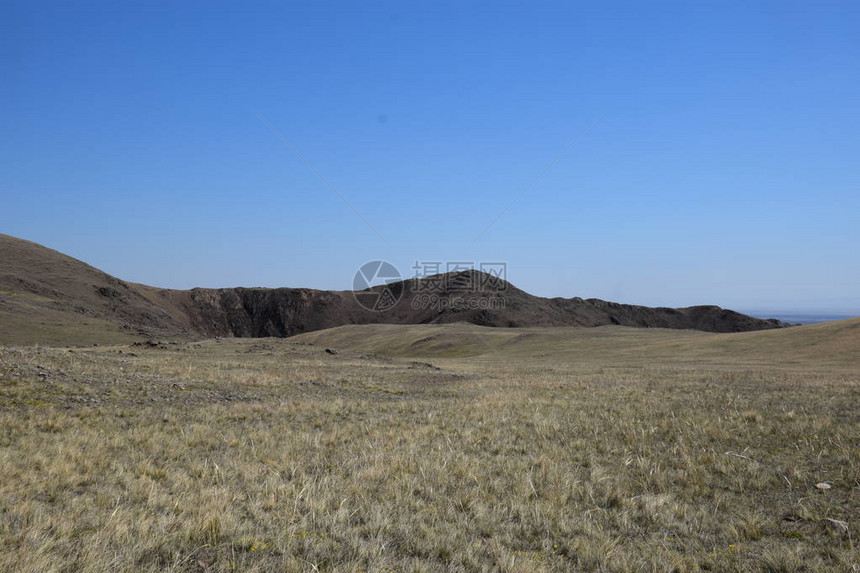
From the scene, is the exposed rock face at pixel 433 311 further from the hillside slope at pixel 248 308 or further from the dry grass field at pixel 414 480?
the dry grass field at pixel 414 480

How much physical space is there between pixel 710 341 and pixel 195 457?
54.8m

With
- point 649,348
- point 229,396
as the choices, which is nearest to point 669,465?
point 229,396

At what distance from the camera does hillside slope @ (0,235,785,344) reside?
61.1 meters

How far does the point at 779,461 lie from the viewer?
9.68 metres

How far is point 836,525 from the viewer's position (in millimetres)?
6480

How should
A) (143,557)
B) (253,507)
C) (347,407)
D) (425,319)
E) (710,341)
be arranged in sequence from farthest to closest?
(425,319) → (710,341) → (347,407) → (253,507) → (143,557)

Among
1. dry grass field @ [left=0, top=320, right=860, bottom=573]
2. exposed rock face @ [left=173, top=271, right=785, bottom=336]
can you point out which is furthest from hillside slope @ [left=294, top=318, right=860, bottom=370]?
exposed rock face @ [left=173, top=271, right=785, bottom=336]

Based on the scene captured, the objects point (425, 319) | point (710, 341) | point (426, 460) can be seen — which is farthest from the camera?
point (425, 319)

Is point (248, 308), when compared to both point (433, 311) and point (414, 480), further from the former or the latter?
point (414, 480)

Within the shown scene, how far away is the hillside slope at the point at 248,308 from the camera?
61094 mm

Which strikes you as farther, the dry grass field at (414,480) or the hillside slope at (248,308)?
the hillside slope at (248,308)

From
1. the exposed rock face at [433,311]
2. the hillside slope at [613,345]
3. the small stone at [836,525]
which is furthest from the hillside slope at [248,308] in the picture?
the small stone at [836,525]

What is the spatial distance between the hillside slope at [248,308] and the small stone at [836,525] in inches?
2349

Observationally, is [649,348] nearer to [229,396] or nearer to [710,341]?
[710,341]
